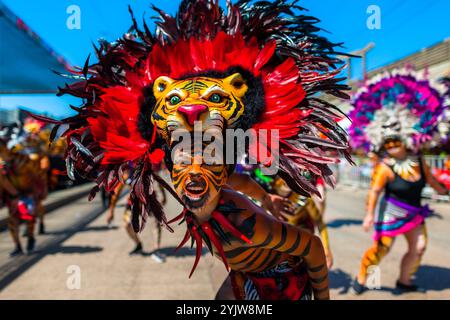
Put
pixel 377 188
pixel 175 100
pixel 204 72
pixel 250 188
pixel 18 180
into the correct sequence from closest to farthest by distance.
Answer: pixel 175 100 → pixel 204 72 → pixel 250 188 → pixel 377 188 → pixel 18 180

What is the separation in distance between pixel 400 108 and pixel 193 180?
3010 mm

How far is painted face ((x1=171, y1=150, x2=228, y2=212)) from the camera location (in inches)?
56.5

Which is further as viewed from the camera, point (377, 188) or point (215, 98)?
point (377, 188)

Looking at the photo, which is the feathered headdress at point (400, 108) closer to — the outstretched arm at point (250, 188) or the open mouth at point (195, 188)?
the outstretched arm at point (250, 188)

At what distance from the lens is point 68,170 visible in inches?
64.5

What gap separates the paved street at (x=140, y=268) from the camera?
391 cm

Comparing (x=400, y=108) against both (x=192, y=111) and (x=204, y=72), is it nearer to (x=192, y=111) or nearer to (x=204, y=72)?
(x=204, y=72)

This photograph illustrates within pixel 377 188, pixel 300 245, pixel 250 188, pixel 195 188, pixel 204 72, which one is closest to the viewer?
pixel 195 188

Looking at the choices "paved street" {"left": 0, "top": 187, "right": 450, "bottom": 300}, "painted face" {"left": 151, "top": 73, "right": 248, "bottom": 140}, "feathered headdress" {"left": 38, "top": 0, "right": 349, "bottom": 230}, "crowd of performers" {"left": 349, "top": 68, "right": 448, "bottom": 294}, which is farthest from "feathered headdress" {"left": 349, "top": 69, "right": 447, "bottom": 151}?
"painted face" {"left": 151, "top": 73, "right": 248, "bottom": 140}

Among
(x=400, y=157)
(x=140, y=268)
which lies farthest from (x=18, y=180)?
(x=400, y=157)

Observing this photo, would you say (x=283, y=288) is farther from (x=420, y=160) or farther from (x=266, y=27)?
(x=420, y=160)

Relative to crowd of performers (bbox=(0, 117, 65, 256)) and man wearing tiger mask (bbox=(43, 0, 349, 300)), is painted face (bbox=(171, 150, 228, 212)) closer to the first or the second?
man wearing tiger mask (bbox=(43, 0, 349, 300))

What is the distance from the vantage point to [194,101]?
4.95ft
